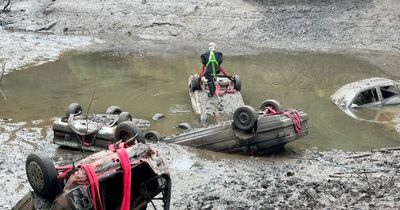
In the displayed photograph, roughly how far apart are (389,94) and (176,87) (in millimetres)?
6723

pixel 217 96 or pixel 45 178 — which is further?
pixel 217 96

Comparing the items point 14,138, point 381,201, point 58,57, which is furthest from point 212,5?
point 381,201

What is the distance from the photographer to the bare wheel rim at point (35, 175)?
15.3 feet

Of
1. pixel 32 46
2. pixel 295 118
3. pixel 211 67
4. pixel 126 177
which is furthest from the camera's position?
pixel 32 46

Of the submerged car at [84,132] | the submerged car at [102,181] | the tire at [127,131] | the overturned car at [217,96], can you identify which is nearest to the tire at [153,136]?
the submerged car at [84,132]

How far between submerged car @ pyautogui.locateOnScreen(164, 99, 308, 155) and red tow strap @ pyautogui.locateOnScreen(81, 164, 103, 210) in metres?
5.20

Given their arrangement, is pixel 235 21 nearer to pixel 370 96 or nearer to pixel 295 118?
pixel 370 96

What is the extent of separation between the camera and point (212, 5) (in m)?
28.5

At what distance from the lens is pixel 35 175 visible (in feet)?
15.6

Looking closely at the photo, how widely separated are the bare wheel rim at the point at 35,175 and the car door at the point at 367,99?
426 inches

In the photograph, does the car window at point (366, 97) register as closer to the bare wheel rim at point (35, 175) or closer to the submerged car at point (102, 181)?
the submerged car at point (102, 181)

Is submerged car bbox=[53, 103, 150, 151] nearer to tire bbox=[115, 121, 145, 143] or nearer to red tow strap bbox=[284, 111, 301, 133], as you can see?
tire bbox=[115, 121, 145, 143]

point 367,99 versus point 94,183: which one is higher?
point 94,183

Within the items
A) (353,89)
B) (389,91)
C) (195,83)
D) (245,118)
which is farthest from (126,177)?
(389,91)
